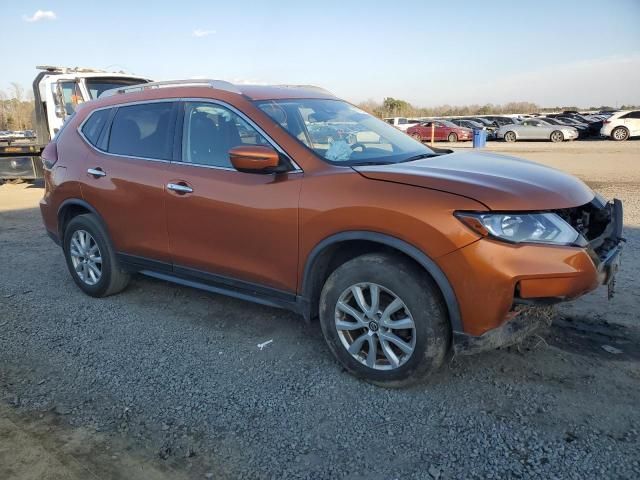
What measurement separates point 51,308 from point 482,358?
384 cm

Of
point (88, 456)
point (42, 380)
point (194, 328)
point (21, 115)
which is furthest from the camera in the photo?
point (21, 115)

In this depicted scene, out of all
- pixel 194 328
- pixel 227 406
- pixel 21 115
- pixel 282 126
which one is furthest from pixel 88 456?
pixel 21 115

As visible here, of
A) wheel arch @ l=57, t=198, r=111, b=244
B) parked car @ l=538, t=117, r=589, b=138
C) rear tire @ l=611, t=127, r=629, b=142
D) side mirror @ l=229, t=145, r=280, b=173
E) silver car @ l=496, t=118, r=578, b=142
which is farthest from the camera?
parked car @ l=538, t=117, r=589, b=138

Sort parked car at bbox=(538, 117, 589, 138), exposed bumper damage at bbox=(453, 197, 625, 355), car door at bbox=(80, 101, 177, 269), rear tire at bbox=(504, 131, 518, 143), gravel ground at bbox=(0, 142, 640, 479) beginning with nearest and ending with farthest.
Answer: gravel ground at bbox=(0, 142, 640, 479) → exposed bumper damage at bbox=(453, 197, 625, 355) → car door at bbox=(80, 101, 177, 269) → parked car at bbox=(538, 117, 589, 138) → rear tire at bbox=(504, 131, 518, 143)

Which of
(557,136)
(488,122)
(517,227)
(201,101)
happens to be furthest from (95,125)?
(488,122)

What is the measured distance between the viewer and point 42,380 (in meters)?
3.54

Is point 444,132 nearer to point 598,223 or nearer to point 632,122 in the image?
point 632,122

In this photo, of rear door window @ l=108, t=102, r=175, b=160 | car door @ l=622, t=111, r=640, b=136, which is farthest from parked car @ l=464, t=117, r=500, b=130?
rear door window @ l=108, t=102, r=175, b=160

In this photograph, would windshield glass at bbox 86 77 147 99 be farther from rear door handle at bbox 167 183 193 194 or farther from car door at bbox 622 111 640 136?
car door at bbox 622 111 640 136

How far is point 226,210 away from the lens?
3734 millimetres

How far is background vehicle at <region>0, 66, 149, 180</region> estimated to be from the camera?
1160 cm

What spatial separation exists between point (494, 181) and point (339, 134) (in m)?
1.29

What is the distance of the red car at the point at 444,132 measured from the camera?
31.6 m

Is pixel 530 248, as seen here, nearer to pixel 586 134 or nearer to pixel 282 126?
pixel 282 126
